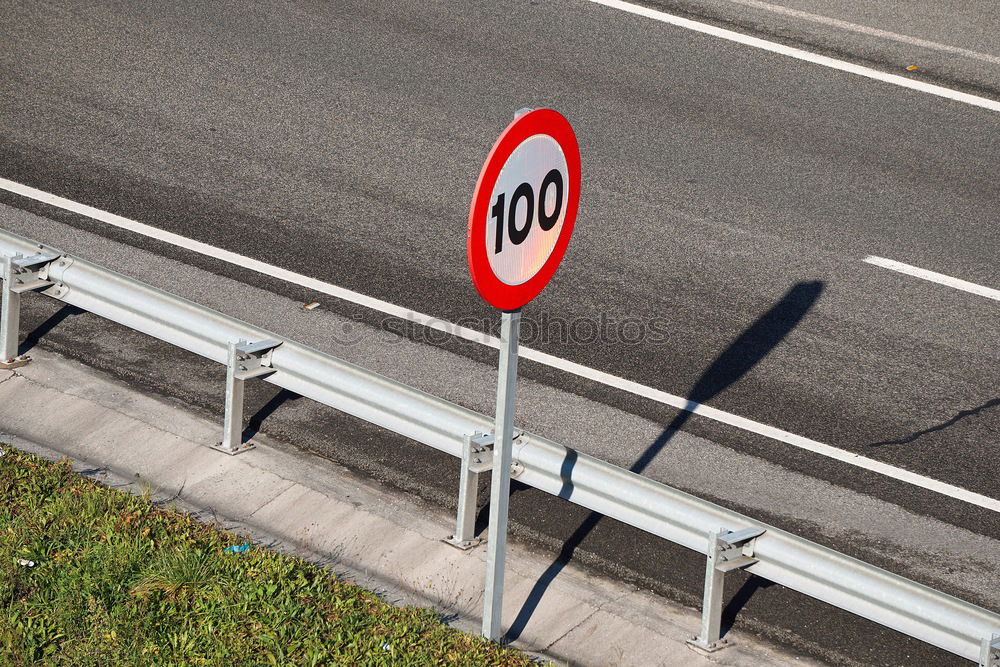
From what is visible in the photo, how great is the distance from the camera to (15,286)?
6.60m

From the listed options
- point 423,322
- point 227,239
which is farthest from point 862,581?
point 227,239

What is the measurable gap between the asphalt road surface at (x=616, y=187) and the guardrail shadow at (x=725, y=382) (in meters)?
0.02

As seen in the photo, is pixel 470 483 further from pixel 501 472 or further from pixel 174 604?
pixel 174 604

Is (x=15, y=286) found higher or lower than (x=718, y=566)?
higher

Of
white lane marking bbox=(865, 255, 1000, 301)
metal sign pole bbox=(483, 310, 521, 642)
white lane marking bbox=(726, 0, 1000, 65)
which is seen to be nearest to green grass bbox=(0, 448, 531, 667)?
metal sign pole bbox=(483, 310, 521, 642)

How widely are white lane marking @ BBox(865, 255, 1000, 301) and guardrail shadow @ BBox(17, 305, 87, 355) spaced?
16.9 feet

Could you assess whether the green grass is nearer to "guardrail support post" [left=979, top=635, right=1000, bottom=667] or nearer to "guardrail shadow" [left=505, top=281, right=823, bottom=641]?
"guardrail shadow" [left=505, top=281, right=823, bottom=641]

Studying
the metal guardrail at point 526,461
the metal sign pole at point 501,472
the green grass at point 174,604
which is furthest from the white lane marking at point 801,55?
the green grass at point 174,604

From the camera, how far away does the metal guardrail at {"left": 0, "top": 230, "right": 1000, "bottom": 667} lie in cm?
466

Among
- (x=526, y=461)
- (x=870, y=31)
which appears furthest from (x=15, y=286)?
(x=870, y=31)

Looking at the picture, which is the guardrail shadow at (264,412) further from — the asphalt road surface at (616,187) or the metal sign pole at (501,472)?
the metal sign pole at (501,472)

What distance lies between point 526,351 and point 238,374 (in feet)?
6.55

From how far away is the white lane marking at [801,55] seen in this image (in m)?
11.1

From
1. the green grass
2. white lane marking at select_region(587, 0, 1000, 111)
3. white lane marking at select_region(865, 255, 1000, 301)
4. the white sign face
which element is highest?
the white sign face
